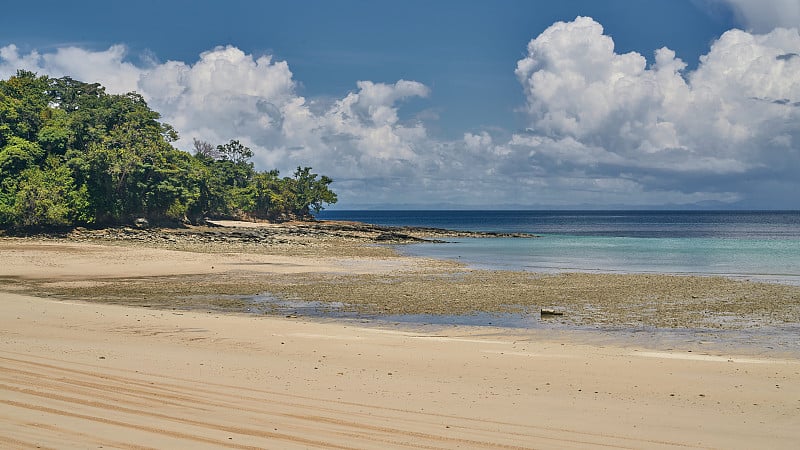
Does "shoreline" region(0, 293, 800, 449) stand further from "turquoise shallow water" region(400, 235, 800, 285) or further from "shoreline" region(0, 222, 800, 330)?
"turquoise shallow water" region(400, 235, 800, 285)

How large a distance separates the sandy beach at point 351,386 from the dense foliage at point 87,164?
129 ft

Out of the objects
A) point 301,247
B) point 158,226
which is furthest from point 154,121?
point 301,247

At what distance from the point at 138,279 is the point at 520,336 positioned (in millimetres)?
19639

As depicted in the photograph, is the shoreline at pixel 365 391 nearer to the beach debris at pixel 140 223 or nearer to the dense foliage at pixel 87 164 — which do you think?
the dense foliage at pixel 87 164

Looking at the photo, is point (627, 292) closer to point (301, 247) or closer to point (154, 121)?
point (301, 247)

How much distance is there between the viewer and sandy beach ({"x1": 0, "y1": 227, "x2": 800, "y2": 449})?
Answer: 8.05m

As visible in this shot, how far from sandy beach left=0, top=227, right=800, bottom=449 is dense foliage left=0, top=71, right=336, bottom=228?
3923 centimetres

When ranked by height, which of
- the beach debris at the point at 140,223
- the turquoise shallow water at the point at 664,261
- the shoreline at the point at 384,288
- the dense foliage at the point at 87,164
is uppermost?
the dense foliage at the point at 87,164

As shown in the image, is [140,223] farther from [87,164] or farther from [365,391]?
[365,391]

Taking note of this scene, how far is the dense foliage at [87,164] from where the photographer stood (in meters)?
55.6

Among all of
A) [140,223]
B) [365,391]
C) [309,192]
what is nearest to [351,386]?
[365,391]

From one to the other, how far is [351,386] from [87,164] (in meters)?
56.5

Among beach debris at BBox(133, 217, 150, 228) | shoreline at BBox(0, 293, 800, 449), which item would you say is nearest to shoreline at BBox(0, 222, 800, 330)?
shoreline at BBox(0, 293, 800, 449)

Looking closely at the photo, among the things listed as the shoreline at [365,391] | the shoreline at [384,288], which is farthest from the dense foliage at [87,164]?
the shoreline at [365,391]
